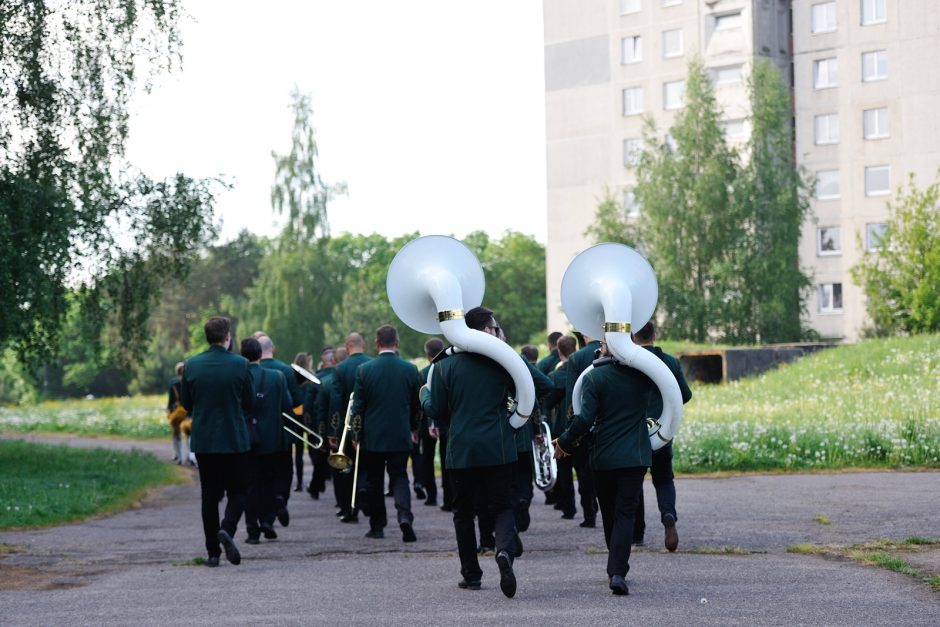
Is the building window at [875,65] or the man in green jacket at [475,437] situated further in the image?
the building window at [875,65]

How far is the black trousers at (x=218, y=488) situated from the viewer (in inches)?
466

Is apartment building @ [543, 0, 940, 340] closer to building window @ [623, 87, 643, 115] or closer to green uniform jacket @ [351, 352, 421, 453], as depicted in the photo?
building window @ [623, 87, 643, 115]

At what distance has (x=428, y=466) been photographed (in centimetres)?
1798

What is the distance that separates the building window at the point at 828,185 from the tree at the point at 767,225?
38.6ft

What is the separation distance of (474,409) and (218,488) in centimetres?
325

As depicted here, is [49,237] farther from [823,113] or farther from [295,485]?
[823,113]

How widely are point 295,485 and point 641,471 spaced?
13616mm

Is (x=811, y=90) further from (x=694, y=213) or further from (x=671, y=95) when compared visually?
(x=694, y=213)

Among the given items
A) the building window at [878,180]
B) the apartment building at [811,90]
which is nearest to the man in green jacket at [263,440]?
the apartment building at [811,90]

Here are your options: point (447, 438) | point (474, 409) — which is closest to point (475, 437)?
point (474, 409)

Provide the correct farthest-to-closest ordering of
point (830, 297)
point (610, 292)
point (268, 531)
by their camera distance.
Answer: point (830, 297), point (268, 531), point (610, 292)

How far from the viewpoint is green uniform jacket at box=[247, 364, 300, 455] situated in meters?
13.7

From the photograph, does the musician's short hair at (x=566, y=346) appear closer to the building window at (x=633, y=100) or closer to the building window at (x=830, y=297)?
the building window at (x=830, y=297)

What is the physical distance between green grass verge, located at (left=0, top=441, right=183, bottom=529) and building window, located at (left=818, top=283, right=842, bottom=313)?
47.4m
